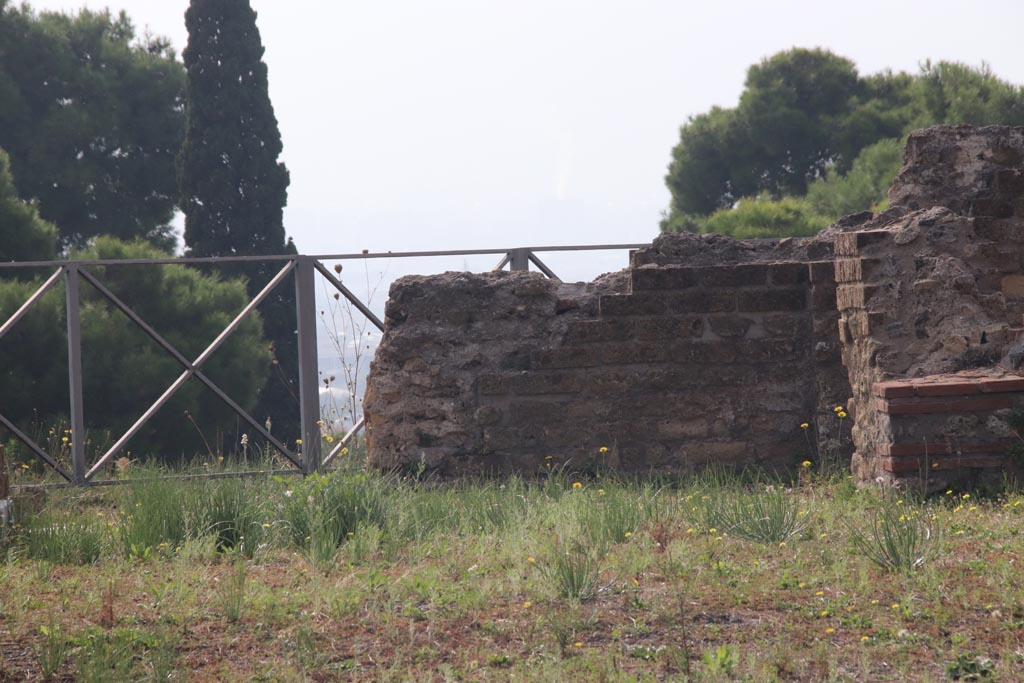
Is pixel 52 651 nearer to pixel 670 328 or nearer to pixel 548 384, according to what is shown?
pixel 548 384

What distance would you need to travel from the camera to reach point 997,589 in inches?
141

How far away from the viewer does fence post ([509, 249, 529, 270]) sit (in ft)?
23.5

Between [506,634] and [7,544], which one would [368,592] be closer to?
[506,634]

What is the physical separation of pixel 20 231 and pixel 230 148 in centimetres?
563

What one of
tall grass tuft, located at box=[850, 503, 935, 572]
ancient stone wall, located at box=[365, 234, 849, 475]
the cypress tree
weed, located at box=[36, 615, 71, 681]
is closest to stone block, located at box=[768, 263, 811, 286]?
ancient stone wall, located at box=[365, 234, 849, 475]

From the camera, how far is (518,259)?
7.19 m

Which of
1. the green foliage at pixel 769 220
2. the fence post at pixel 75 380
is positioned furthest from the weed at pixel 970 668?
the green foliage at pixel 769 220

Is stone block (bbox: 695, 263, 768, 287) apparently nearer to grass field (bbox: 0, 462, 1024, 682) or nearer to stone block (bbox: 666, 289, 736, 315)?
stone block (bbox: 666, 289, 736, 315)

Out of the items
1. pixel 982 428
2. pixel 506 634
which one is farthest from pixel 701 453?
pixel 506 634

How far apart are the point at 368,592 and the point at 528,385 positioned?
241 centimetres

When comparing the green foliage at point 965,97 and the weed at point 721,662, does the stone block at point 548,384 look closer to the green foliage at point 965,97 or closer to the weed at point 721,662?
the weed at point 721,662

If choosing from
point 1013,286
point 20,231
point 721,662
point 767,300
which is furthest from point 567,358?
point 20,231

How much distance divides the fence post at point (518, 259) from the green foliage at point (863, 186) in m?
16.6

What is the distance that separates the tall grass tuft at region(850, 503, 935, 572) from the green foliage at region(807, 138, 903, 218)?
62.9 ft
